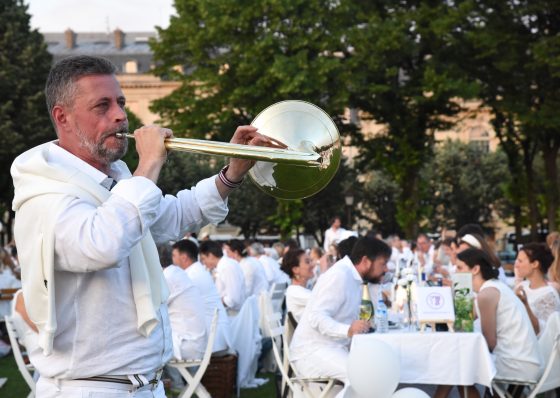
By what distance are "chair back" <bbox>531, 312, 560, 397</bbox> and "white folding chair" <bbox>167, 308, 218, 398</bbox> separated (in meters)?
2.85

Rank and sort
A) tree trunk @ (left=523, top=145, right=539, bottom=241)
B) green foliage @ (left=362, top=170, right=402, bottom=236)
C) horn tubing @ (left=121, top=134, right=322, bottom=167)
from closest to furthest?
1. horn tubing @ (left=121, top=134, right=322, bottom=167)
2. tree trunk @ (left=523, top=145, right=539, bottom=241)
3. green foliage @ (left=362, top=170, right=402, bottom=236)

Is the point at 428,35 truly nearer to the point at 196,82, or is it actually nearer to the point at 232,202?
the point at 196,82

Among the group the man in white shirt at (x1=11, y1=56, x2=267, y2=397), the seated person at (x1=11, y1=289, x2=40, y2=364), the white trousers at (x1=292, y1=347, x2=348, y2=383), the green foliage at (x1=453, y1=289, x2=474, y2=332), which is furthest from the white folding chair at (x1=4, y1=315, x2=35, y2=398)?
the man in white shirt at (x1=11, y1=56, x2=267, y2=397)

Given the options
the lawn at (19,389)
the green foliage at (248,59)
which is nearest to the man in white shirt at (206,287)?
the lawn at (19,389)

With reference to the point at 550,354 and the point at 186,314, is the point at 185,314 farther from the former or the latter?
the point at 550,354

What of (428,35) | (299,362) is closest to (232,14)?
(428,35)

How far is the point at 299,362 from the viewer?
8516 mm

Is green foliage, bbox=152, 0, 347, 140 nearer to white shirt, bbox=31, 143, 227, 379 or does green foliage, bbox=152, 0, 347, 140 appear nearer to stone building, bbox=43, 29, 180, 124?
white shirt, bbox=31, 143, 227, 379

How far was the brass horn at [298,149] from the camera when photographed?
345 cm

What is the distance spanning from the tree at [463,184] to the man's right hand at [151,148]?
198 feet

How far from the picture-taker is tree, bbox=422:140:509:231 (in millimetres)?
63844

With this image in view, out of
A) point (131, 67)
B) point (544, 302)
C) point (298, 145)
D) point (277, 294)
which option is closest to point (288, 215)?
point (277, 294)

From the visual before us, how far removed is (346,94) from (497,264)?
2273 cm

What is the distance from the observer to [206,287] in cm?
1102
